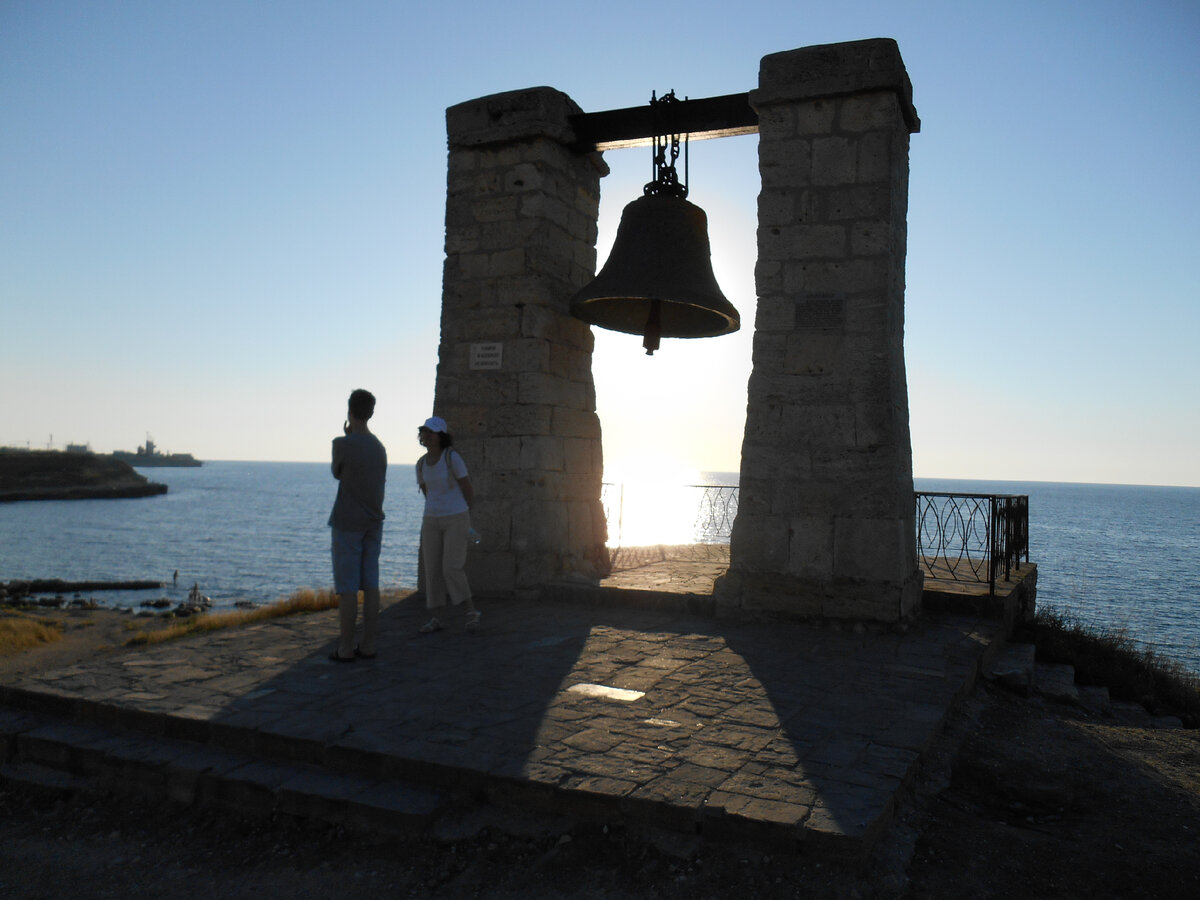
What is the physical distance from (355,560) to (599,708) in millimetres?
1832

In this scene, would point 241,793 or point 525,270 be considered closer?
point 241,793

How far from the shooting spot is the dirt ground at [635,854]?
255 cm

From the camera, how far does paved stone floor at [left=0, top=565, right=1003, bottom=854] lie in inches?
113

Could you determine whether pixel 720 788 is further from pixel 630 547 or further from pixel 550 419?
pixel 630 547

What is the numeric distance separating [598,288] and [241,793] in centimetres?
376

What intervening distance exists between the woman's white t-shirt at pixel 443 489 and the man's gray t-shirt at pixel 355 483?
68 cm

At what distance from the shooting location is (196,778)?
3.26 metres

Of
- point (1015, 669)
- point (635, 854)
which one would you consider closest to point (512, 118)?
point (1015, 669)

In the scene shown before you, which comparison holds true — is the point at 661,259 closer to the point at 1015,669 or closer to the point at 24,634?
the point at 1015,669

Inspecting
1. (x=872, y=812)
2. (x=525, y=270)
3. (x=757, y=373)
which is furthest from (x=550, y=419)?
(x=872, y=812)

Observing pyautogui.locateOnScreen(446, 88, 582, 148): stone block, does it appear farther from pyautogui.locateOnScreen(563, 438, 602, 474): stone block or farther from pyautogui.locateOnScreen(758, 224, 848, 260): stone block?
pyautogui.locateOnScreen(563, 438, 602, 474): stone block

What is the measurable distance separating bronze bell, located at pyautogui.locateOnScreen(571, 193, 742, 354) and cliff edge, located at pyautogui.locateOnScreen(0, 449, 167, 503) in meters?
89.9

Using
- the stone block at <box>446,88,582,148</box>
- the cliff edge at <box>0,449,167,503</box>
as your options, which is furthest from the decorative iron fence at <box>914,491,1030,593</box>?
the cliff edge at <box>0,449,167,503</box>

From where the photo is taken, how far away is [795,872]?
2523 mm
